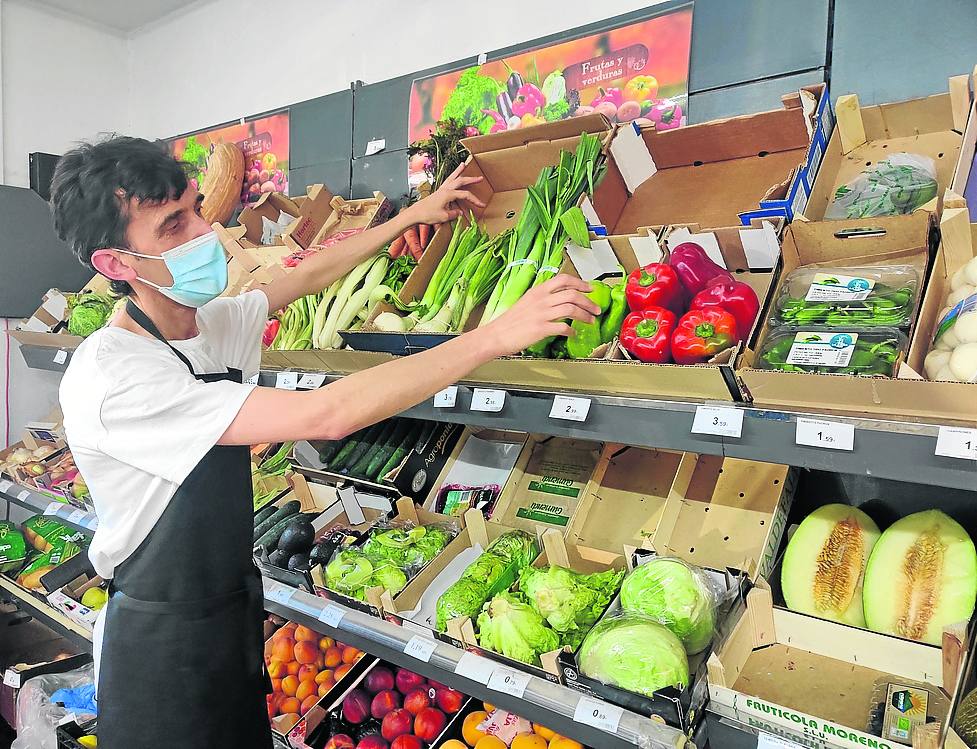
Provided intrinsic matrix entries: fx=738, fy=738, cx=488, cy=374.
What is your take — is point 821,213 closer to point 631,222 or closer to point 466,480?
point 631,222

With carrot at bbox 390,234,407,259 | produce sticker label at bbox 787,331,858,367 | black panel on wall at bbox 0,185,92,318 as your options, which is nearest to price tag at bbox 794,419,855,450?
produce sticker label at bbox 787,331,858,367

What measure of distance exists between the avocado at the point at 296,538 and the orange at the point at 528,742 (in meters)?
0.84

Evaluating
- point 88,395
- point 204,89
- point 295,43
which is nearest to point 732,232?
point 88,395

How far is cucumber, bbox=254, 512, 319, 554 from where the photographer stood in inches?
93.2

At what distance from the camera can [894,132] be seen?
1934 mm

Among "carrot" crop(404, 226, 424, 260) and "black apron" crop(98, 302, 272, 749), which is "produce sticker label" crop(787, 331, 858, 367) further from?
"carrot" crop(404, 226, 424, 260)

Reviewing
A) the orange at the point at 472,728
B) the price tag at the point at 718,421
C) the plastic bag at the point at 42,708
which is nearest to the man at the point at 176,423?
the price tag at the point at 718,421

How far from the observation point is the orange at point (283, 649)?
2559mm

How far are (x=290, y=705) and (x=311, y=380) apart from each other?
1.07 m

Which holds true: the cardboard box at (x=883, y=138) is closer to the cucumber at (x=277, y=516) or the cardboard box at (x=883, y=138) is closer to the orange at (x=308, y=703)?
the cucumber at (x=277, y=516)

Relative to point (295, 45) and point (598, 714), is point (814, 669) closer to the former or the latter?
point (598, 714)

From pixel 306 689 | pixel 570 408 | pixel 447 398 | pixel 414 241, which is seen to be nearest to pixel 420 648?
pixel 447 398

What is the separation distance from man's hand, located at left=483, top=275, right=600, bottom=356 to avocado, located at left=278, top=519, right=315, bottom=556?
121 cm

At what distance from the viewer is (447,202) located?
96.6 inches
